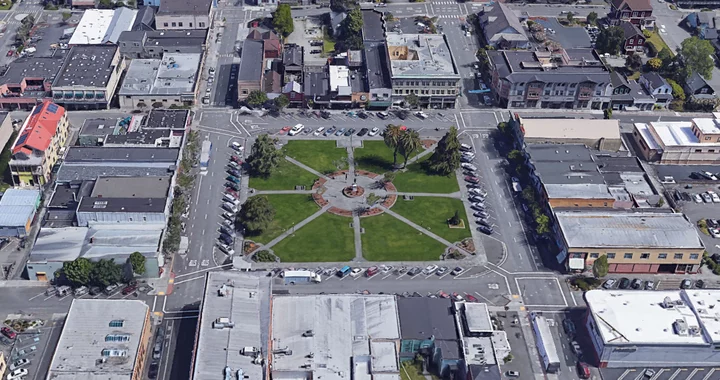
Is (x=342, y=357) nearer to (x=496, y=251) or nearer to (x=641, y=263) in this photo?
(x=496, y=251)

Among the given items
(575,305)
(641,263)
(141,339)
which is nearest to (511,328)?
(575,305)

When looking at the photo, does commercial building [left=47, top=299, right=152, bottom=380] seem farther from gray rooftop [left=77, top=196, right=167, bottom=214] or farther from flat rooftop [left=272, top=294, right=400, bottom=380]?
gray rooftop [left=77, top=196, right=167, bottom=214]

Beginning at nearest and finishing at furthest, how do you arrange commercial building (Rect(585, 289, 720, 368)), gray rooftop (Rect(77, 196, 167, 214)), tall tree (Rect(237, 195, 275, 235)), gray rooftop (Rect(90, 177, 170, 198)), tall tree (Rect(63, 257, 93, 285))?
commercial building (Rect(585, 289, 720, 368))
tall tree (Rect(63, 257, 93, 285))
gray rooftop (Rect(77, 196, 167, 214))
tall tree (Rect(237, 195, 275, 235))
gray rooftop (Rect(90, 177, 170, 198))

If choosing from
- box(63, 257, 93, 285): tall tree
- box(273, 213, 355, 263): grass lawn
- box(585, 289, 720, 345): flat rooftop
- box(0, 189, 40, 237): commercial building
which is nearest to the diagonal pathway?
box(273, 213, 355, 263): grass lawn

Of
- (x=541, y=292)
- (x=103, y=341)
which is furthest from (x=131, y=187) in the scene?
(x=541, y=292)

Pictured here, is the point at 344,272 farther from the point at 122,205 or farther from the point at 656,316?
the point at 656,316
